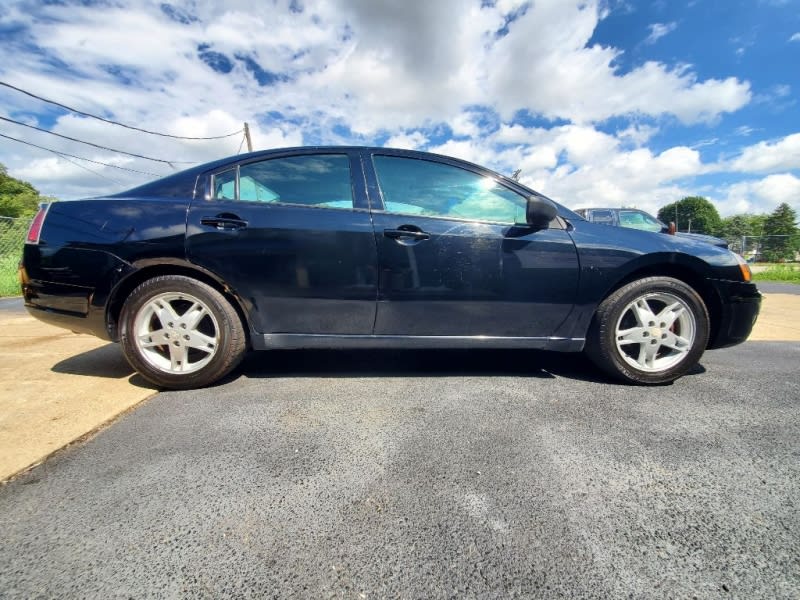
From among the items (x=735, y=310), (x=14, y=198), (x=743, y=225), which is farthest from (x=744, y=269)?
(x=743, y=225)

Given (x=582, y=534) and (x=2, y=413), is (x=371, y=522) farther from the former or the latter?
(x=2, y=413)

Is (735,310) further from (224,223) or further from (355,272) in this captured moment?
(224,223)

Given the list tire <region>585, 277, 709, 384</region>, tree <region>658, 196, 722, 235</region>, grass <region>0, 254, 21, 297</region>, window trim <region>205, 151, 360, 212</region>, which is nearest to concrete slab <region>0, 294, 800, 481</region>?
window trim <region>205, 151, 360, 212</region>

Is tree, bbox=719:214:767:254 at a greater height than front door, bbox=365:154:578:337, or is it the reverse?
tree, bbox=719:214:767:254

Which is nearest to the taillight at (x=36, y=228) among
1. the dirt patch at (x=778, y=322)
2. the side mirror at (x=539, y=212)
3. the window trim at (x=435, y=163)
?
the window trim at (x=435, y=163)

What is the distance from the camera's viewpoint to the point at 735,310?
7.42 ft

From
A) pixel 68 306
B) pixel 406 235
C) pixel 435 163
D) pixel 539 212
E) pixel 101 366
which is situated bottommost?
pixel 101 366

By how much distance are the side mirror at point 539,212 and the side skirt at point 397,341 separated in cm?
71

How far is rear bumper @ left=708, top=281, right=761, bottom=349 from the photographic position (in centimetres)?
225

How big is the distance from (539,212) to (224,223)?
1832 mm

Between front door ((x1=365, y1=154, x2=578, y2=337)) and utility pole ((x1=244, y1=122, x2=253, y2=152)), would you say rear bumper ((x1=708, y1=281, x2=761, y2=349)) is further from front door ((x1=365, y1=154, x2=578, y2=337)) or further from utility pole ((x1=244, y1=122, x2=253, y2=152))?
utility pole ((x1=244, y1=122, x2=253, y2=152))

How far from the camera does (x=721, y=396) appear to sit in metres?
2.06

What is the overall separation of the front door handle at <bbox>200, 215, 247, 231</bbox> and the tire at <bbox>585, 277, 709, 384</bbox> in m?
2.22

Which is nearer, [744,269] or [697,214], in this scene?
[744,269]
